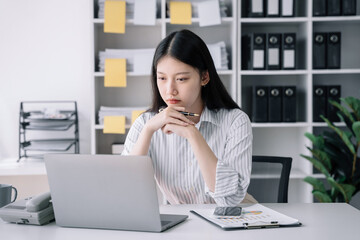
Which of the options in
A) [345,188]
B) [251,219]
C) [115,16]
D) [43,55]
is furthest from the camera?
[43,55]

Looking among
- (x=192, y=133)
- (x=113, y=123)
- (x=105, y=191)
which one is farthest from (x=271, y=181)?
(x=113, y=123)

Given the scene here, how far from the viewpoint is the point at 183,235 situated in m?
1.12

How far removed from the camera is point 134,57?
2779 mm

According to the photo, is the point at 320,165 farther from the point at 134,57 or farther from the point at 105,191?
the point at 105,191

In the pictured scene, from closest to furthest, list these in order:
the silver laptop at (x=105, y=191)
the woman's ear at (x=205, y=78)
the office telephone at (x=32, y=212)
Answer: the silver laptop at (x=105, y=191) → the office telephone at (x=32, y=212) → the woman's ear at (x=205, y=78)

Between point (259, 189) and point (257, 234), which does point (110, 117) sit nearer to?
point (259, 189)

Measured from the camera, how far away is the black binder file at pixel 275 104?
2764 millimetres

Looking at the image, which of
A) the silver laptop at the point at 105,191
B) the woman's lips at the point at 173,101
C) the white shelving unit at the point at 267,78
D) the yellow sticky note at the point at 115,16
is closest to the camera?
the silver laptop at the point at 105,191

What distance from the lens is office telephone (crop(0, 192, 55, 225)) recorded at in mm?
1222

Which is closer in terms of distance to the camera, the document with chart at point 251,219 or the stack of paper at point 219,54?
the document with chart at point 251,219

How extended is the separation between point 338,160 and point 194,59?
141 cm

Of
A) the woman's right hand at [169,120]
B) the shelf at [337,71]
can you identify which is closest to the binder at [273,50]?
the shelf at [337,71]

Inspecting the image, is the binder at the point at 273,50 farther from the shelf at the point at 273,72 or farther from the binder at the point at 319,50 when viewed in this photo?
the binder at the point at 319,50

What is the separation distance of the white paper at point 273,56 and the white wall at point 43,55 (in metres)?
1.20
